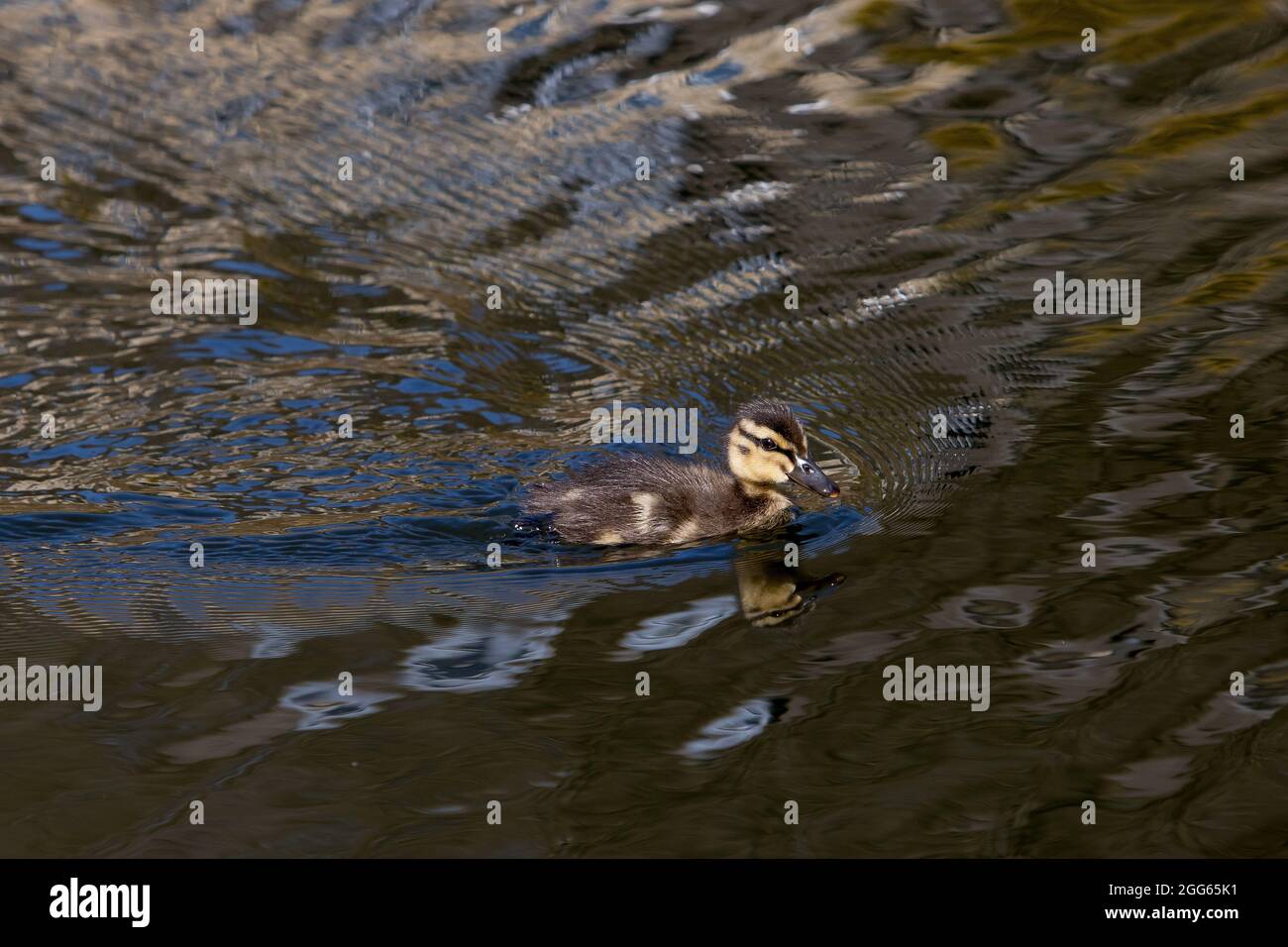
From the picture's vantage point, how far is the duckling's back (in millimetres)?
6164

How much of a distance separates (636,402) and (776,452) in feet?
4.04

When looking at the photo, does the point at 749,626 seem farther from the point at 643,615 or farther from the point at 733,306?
the point at 733,306

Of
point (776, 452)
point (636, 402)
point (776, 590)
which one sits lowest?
point (776, 590)

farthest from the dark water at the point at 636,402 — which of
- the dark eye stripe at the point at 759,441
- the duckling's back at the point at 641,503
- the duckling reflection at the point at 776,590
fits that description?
the dark eye stripe at the point at 759,441

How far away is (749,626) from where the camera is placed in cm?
516

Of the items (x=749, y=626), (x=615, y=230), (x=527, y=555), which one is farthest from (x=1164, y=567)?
(x=615, y=230)

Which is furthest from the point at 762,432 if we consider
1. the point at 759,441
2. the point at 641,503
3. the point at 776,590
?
the point at 776,590

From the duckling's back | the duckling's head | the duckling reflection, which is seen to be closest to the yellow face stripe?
the duckling's head

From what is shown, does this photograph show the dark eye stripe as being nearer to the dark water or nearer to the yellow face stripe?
the yellow face stripe

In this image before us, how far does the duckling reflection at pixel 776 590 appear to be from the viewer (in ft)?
17.2

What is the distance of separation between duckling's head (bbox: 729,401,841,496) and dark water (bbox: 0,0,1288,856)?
0.68 feet

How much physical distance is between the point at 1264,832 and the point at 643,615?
209 centimetres

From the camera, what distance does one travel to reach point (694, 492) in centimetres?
640

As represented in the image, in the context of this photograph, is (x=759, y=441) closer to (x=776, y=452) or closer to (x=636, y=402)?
(x=776, y=452)
